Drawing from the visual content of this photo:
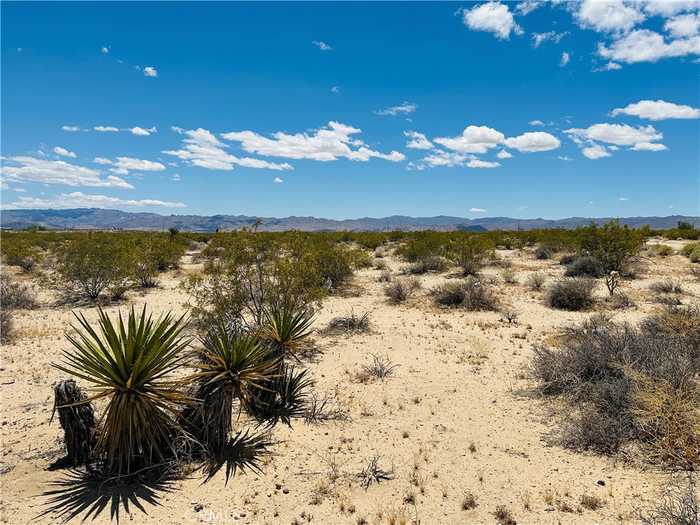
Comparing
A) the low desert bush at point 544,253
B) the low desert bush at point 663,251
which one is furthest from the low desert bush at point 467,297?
the low desert bush at point 663,251

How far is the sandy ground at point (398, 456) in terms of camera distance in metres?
4.78

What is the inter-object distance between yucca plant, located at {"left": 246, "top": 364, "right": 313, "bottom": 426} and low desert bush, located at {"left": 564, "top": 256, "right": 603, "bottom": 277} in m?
17.6

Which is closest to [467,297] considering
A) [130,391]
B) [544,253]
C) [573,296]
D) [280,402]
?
[573,296]

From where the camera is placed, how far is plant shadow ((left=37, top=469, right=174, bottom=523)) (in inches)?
183

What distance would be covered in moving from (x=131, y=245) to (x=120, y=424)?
17.7m

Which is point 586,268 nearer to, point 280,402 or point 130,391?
point 280,402

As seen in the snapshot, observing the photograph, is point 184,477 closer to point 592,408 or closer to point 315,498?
point 315,498

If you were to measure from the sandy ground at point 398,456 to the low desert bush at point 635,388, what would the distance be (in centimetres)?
39

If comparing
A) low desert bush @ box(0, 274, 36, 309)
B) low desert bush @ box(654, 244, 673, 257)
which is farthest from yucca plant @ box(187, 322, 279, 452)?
low desert bush @ box(654, 244, 673, 257)

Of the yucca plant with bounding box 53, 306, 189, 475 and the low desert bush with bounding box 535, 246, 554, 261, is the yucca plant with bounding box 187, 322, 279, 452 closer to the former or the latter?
the yucca plant with bounding box 53, 306, 189, 475

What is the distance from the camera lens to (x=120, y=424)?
4.91m

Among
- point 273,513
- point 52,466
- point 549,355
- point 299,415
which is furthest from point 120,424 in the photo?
point 549,355

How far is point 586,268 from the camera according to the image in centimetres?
2069

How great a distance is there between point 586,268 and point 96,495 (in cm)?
2168
